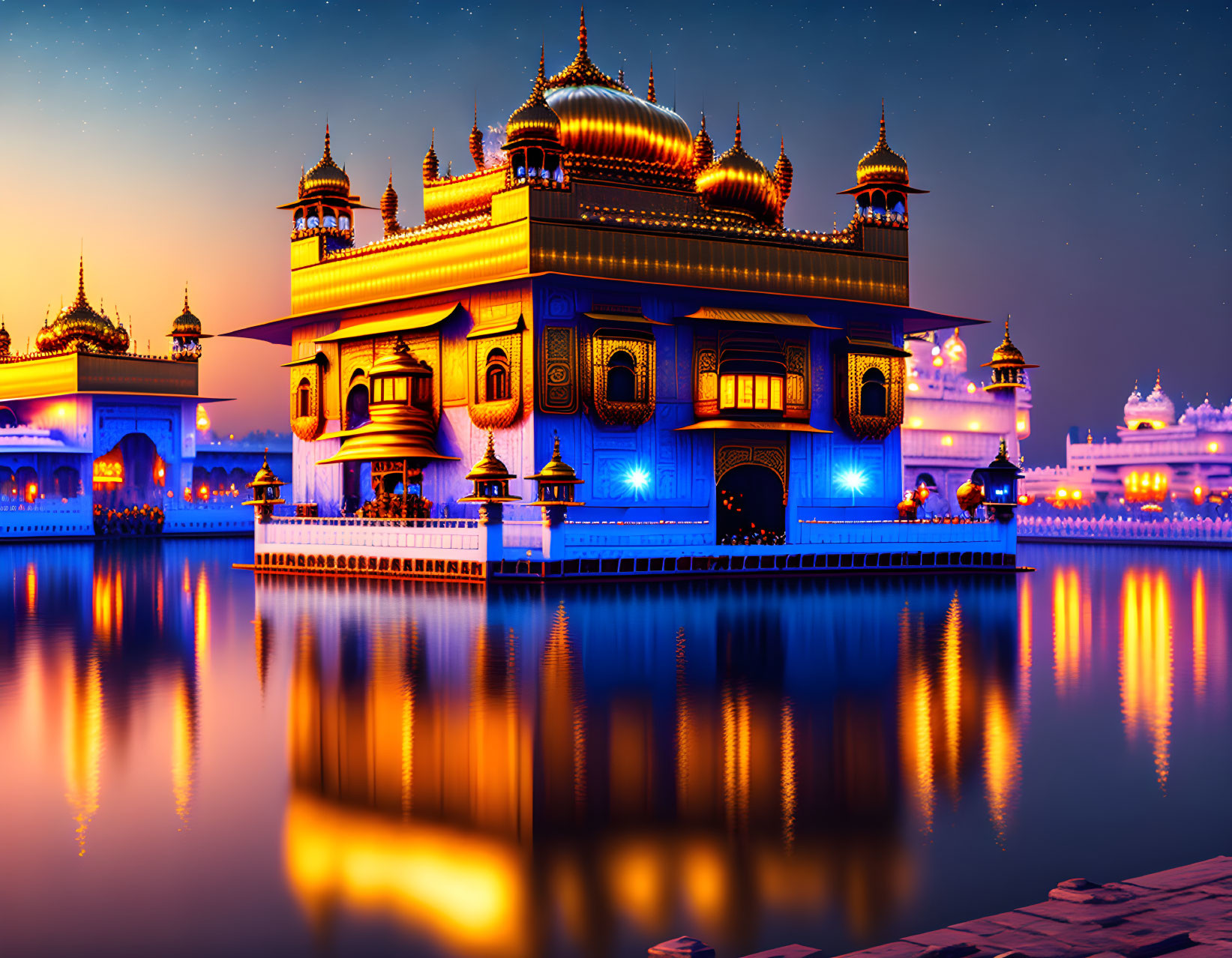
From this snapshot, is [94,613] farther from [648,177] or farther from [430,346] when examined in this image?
[648,177]

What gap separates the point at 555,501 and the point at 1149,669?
11551mm

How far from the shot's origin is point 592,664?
12852 mm

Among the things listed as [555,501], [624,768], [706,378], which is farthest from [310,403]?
[624,768]

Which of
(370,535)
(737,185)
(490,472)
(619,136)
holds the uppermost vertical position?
(619,136)

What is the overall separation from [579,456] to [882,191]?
33.3 ft

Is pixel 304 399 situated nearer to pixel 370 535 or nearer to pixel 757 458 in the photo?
pixel 370 535

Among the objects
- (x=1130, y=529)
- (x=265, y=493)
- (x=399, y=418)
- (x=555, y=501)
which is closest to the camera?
(x=555, y=501)

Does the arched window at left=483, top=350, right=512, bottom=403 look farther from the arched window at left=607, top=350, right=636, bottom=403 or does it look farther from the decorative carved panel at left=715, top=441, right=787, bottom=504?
the decorative carved panel at left=715, top=441, right=787, bottom=504

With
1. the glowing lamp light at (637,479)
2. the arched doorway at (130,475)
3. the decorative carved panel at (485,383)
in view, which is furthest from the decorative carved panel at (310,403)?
the arched doorway at (130,475)

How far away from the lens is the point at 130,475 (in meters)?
50.0

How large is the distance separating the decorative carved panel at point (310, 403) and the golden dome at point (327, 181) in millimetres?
4112

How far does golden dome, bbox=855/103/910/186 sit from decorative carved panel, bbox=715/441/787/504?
6.73m

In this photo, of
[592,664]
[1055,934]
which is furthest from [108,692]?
[1055,934]

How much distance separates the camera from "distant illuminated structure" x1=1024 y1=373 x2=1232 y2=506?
56.6 m
